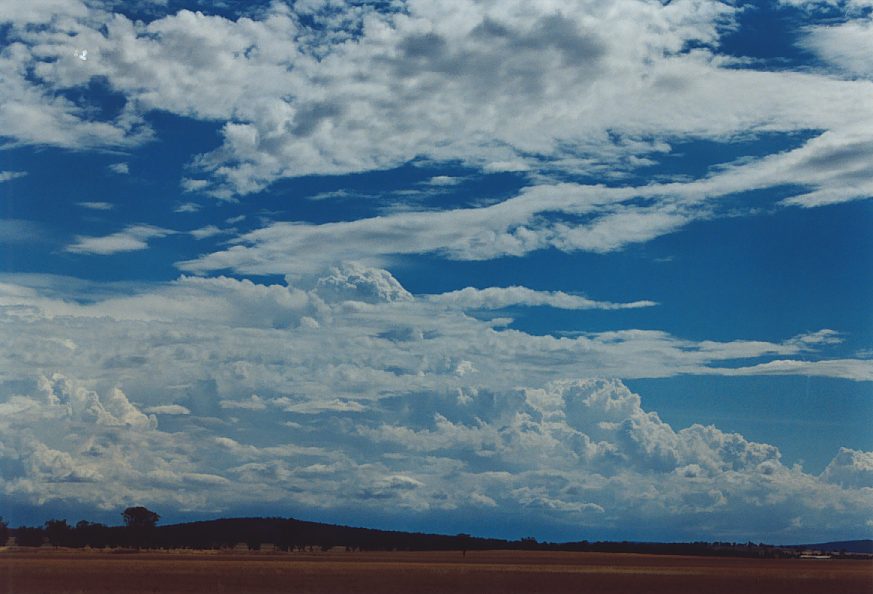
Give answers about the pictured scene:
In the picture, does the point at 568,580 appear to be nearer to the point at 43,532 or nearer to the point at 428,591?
the point at 428,591

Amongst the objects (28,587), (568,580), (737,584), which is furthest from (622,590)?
(28,587)

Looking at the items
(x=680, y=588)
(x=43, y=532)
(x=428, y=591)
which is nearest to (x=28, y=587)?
(x=428, y=591)

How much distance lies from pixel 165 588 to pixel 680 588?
1586 inches

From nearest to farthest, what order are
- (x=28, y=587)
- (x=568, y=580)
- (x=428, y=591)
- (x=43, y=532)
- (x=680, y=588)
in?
Answer: 1. (x=28, y=587)
2. (x=428, y=591)
3. (x=680, y=588)
4. (x=568, y=580)
5. (x=43, y=532)

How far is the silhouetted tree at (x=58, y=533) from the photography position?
19400 cm

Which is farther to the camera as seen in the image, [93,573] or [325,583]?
[93,573]

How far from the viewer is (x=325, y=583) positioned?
255 ft

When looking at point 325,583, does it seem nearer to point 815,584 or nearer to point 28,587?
point 28,587

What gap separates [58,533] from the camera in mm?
196375

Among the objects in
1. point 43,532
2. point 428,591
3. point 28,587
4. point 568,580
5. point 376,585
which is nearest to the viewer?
point 28,587

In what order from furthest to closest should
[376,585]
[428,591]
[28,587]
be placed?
1. [376,585]
2. [428,591]
3. [28,587]

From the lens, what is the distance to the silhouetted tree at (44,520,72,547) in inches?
7638

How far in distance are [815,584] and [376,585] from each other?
44656 millimetres

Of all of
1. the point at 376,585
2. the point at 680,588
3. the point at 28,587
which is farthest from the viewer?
the point at 680,588
